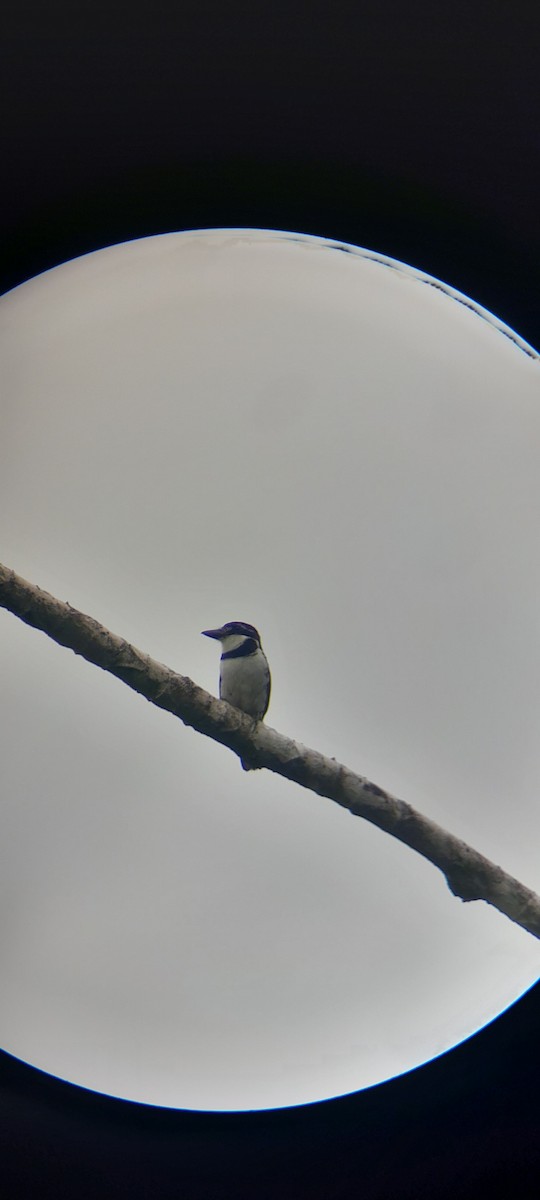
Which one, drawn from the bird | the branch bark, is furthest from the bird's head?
the branch bark

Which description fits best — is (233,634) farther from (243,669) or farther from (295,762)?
(295,762)

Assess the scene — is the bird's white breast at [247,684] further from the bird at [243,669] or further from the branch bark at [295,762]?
the branch bark at [295,762]

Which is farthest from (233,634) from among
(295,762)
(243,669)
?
(295,762)

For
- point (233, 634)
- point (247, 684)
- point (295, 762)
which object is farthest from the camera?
point (233, 634)

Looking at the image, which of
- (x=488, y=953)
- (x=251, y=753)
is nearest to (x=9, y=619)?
(x=251, y=753)

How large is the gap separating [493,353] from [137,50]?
42.4 inches

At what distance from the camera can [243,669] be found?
228 centimetres

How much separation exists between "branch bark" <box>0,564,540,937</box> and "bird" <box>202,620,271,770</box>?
35 cm

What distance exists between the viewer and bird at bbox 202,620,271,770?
224 centimetres

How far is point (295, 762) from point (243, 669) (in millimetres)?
476

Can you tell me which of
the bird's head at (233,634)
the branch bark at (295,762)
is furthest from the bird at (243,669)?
the branch bark at (295,762)

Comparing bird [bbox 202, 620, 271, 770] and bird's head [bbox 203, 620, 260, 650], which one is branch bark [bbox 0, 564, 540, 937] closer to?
bird [bbox 202, 620, 271, 770]

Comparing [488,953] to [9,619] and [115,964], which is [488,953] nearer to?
[115,964]

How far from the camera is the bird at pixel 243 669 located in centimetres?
224
